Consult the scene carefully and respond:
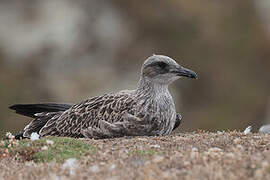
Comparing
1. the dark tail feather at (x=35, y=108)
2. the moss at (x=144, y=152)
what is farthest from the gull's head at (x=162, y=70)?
the moss at (x=144, y=152)

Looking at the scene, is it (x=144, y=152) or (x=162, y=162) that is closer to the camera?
(x=162, y=162)

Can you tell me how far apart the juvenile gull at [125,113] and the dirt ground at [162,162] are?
47.3 inches

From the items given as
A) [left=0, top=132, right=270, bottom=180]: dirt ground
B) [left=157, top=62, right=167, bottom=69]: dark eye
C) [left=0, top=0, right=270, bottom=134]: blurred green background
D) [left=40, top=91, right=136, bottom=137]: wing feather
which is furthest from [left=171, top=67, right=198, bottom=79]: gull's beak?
[left=0, top=0, right=270, bottom=134]: blurred green background

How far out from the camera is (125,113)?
32.6 feet

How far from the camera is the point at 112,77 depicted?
1939cm

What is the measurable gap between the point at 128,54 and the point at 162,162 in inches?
545

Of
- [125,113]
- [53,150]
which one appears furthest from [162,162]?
[125,113]

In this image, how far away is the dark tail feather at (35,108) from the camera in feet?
36.3

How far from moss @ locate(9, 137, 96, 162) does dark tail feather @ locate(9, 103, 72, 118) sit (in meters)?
2.70

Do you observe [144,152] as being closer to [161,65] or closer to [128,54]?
[161,65]

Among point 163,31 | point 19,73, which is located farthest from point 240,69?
point 19,73

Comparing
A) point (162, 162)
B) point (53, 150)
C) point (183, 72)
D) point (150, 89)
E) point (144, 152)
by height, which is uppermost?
point (183, 72)

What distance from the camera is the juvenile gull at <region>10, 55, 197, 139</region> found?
9.83 meters

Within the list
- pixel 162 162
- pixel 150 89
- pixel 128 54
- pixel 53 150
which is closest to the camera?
pixel 162 162
